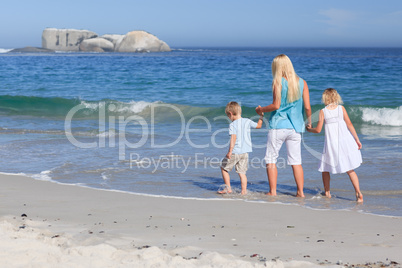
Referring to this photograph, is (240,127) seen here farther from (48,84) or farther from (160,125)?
(48,84)

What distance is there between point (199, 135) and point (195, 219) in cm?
633

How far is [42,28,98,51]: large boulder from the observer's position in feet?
348

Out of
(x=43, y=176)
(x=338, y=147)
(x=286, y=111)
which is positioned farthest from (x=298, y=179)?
(x=43, y=176)

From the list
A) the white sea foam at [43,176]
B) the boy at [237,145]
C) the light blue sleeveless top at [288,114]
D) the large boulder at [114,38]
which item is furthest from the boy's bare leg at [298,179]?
the large boulder at [114,38]

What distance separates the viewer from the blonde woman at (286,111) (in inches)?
224

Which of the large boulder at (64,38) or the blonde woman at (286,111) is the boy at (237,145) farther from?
the large boulder at (64,38)

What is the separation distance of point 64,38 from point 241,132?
108727mm

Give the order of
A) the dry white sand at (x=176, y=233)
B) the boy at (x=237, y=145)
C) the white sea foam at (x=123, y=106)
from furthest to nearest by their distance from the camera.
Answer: the white sea foam at (x=123, y=106) → the boy at (x=237, y=145) → the dry white sand at (x=176, y=233)

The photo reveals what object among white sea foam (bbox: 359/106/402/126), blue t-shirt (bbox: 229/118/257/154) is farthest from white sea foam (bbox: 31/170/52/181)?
white sea foam (bbox: 359/106/402/126)

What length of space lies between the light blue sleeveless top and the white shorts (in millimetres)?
60

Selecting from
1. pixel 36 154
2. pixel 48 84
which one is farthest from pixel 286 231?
pixel 48 84

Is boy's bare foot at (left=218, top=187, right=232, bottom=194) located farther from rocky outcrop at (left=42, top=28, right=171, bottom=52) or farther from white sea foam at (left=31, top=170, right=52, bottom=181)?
rocky outcrop at (left=42, top=28, right=171, bottom=52)

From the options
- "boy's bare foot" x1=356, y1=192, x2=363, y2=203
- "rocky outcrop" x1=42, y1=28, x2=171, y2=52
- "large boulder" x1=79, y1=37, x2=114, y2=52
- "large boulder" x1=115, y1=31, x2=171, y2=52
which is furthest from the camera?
"large boulder" x1=79, y1=37, x2=114, y2=52

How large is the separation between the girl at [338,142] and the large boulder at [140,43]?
90.4m
